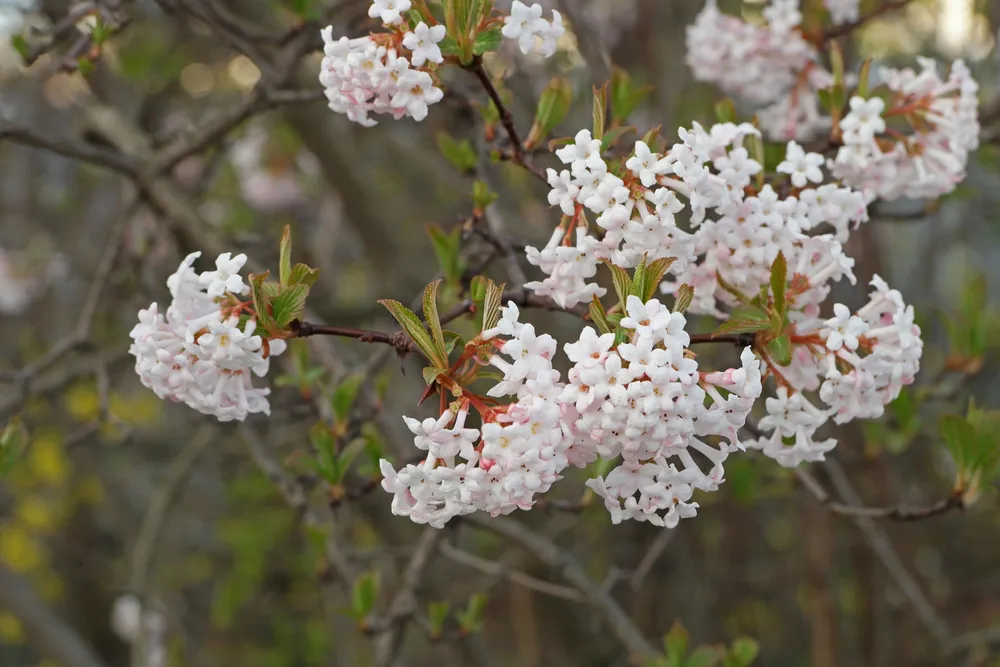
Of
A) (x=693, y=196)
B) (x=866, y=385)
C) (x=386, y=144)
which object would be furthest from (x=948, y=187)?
(x=386, y=144)

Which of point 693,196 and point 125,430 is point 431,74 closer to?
point 693,196

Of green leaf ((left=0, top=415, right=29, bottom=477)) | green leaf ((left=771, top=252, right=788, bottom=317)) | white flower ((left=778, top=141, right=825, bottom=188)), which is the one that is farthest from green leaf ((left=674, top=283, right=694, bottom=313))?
green leaf ((left=0, top=415, right=29, bottom=477))

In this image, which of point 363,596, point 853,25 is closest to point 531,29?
point 853,25

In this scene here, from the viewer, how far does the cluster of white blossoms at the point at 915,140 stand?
75.2 inches

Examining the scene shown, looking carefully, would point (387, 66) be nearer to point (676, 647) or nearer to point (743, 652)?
Result: point (676, 647)

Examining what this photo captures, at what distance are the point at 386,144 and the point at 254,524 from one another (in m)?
2.04

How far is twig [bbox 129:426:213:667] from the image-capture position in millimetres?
3512

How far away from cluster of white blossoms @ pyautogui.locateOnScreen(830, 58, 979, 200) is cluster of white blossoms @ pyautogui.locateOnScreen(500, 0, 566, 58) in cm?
70

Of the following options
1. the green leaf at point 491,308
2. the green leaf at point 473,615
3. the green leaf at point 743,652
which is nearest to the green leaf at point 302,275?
the green leaf at point 491,308

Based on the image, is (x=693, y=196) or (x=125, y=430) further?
(x=125, y=430)

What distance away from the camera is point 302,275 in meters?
1.48

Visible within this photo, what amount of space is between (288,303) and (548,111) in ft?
2.37

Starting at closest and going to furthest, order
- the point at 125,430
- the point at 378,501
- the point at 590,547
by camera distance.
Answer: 1. the point at 125,430
2. the point at 378,501
3. the point at 590,547

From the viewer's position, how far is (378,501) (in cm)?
448
